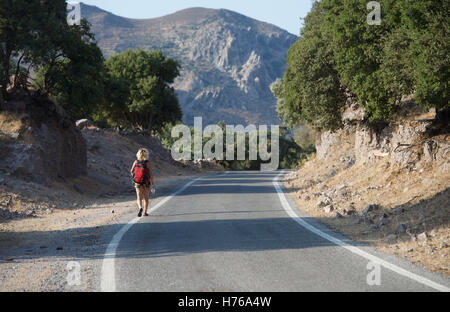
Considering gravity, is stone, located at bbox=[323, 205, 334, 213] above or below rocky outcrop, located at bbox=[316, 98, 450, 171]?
below

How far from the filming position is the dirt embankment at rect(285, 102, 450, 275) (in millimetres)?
8422

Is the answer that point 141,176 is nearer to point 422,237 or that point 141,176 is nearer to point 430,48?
point 422,237

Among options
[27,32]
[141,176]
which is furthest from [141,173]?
[27,32]

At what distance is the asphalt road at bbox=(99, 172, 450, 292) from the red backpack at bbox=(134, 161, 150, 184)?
4.62ft

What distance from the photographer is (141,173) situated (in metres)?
12.9

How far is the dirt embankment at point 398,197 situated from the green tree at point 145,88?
31.0m

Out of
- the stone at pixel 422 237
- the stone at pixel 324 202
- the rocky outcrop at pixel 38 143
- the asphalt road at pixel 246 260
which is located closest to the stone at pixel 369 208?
the asphalt road at pixel 246 260

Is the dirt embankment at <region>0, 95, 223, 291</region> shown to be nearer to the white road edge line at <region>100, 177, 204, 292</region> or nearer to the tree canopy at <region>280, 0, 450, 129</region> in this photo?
the white road edge line at <region>100, 177, 204, 292</region>

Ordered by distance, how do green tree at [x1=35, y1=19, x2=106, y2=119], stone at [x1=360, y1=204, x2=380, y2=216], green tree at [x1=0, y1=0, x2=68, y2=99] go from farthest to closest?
1. green tree at [x1=35, y1=19, x2=106, y2=119]
2. green tree at [x1=0, y1=0, x2=68, y2=99]
3. stone at [x1=360, y1=204, x2=380, y2=216]

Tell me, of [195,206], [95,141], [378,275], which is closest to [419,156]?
[195,206]

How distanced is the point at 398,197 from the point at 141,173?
23.0ft

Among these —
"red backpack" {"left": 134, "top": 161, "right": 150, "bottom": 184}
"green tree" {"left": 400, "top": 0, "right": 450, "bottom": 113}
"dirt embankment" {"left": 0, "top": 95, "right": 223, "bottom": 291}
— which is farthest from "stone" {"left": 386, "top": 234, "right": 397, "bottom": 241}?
"red backpack" {"left": 134, "top": 161, "right": 150, "bottom": 184}

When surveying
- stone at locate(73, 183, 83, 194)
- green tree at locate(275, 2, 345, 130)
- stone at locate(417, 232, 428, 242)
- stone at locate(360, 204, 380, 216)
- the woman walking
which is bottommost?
stone at locate(73, 183, 83, 194)
